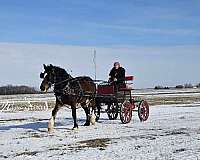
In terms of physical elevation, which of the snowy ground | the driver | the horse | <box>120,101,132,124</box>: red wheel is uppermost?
the driver

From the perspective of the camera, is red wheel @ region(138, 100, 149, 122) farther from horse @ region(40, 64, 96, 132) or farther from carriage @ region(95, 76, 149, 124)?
horse @ region(40, 64, 96, 132)

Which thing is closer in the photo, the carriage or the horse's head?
the horse's head

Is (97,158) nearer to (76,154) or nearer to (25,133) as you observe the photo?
(76,154)

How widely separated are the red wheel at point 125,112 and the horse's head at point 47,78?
A: 3.99 meters

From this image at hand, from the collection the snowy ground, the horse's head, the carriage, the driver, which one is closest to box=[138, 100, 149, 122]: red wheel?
the carriage

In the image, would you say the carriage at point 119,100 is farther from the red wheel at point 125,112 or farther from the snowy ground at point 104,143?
the snowy ground at point 104,143

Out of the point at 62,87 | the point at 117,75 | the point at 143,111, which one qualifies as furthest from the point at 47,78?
the point at 143,111

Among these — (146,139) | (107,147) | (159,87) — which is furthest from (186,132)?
(159,87)

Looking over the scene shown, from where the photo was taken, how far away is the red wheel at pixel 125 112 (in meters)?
20.7

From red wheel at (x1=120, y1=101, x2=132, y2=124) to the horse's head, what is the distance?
3.99 meters

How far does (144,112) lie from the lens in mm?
22375

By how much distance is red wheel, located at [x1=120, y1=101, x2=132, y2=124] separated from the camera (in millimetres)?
20734

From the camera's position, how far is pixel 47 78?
18.0 meters

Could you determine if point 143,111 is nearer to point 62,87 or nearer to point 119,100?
point 119,100
